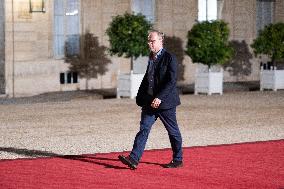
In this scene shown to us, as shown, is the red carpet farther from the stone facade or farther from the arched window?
the arched window

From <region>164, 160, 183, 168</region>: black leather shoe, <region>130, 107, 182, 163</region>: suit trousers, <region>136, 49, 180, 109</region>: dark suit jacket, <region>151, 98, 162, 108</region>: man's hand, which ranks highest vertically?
<region>136, 49, 180, 109</region>: dark suit jacket

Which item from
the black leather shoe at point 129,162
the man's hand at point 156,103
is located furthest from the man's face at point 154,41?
the black leather shoe at point 129,162

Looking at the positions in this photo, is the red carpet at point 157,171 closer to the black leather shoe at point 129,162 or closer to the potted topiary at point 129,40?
the black leather shoe at point 129,162

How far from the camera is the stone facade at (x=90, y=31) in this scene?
20.5 metres

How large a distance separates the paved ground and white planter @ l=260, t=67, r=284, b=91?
7.82 ft

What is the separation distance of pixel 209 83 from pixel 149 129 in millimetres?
12470

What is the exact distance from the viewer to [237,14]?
1024 inches

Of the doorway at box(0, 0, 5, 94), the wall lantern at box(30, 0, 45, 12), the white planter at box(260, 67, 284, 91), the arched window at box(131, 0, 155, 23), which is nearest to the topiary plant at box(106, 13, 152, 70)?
the wall lantern at box(30, 0, 45, 12)

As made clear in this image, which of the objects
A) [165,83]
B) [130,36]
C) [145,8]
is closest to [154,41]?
[165,83]

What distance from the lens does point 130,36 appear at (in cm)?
1972

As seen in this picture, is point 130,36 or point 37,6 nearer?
point 130,36

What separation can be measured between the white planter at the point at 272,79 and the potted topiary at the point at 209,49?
2109 mm

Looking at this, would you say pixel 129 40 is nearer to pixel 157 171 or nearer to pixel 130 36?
pixel 130 36

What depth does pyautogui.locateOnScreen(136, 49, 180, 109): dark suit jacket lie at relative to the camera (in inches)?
362
